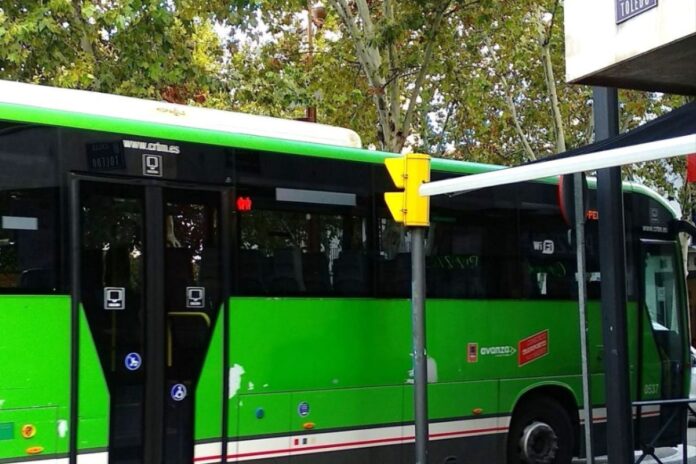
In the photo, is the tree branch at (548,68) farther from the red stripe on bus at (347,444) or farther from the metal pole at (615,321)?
the metal pole at (615,321)

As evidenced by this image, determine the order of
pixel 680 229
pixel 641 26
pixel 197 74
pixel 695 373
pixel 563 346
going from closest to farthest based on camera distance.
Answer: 1. pixel 641 26
2. pixel 563 346
3. pixel 680 229
4. pixel 197 74
5. pixel 695 373

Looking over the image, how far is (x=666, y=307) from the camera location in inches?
381

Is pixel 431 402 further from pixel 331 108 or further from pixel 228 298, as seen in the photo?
pixel 331 108

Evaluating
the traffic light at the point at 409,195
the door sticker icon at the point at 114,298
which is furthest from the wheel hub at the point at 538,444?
the door sticker icon at the point at 114,298

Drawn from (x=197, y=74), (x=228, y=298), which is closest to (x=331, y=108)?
(x=197, y=74)

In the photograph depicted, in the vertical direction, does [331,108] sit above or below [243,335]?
above

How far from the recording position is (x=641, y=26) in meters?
5.76

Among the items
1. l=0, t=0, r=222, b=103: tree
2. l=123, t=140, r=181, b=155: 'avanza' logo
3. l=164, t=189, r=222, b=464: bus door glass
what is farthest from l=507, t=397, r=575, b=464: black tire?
l=0, t=0, r=222, b=103: tree

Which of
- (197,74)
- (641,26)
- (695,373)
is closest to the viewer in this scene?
(641,26)

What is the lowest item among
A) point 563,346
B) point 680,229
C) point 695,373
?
point 695,373

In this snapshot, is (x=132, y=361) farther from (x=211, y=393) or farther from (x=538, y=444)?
(x=538, y=444)

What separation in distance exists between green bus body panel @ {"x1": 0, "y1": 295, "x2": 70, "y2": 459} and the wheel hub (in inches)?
194

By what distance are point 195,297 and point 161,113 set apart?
1.52 meters

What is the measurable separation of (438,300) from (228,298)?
88.2 inches
